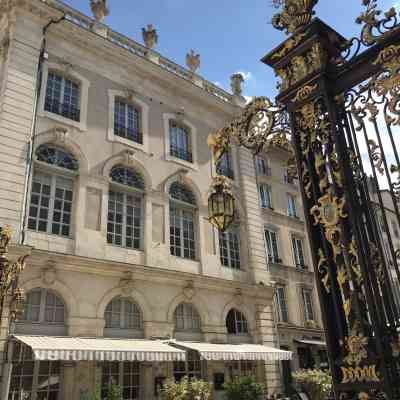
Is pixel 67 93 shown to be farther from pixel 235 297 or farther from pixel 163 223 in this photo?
pixel 235 297

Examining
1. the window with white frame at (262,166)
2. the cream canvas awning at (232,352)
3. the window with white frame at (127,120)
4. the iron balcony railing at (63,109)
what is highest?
the window with white frame at (262,166)

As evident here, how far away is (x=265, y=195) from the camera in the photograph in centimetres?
2184

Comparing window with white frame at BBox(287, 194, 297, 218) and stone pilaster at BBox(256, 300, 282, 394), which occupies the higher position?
window with white frame at BBox(287, 194, 297, 218)

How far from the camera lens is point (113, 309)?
13141 mm

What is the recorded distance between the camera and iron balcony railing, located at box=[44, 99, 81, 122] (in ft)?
45.6

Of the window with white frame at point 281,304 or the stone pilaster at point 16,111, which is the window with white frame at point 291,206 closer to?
the window with white frame at point 281,304

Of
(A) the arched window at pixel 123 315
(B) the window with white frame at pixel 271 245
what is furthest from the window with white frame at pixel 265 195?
(A) the arched window at pixel 123 315

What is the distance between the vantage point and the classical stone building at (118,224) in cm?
1169

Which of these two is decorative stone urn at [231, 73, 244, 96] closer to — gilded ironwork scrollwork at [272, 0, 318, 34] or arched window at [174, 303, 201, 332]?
arched window at [174, 303, 201, 332]

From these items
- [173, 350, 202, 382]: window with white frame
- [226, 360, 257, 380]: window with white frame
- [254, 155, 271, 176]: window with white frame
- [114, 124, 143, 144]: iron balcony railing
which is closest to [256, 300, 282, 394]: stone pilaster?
[226, 360, 257, 380]: window with white frame

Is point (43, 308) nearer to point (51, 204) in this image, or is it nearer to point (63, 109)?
point (51, 204)

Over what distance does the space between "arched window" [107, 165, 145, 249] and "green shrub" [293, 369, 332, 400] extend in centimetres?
730

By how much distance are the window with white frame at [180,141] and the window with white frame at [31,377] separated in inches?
354

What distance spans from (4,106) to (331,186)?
1149cm
